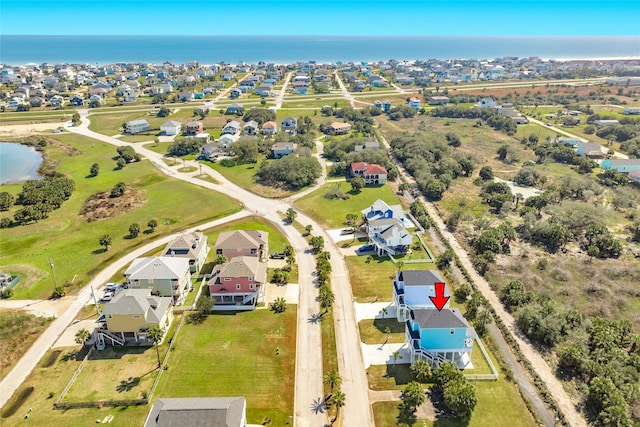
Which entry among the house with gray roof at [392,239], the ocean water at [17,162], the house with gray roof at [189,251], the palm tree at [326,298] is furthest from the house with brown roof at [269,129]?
the palm tree at [326,298]

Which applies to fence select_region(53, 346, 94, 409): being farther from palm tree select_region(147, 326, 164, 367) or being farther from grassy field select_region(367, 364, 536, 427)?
grassy field select_region(367, 364, 536, 427)

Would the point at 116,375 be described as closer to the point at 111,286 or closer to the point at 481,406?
the point at 111,286

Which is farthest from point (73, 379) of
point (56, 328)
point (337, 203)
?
point (337, 203)

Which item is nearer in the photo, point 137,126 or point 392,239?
point 392,239

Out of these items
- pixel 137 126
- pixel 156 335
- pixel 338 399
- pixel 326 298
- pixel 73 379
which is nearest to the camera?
pixel 338 399

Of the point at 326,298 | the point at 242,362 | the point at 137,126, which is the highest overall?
the point at 137,126

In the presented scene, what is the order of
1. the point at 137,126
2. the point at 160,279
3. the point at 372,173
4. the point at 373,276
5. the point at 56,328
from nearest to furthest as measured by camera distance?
the point at 56,328 → the point at 160,279 → the point at 373,276 → the point at 372,173 → the point at 137,126

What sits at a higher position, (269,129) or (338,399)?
(269,129)
